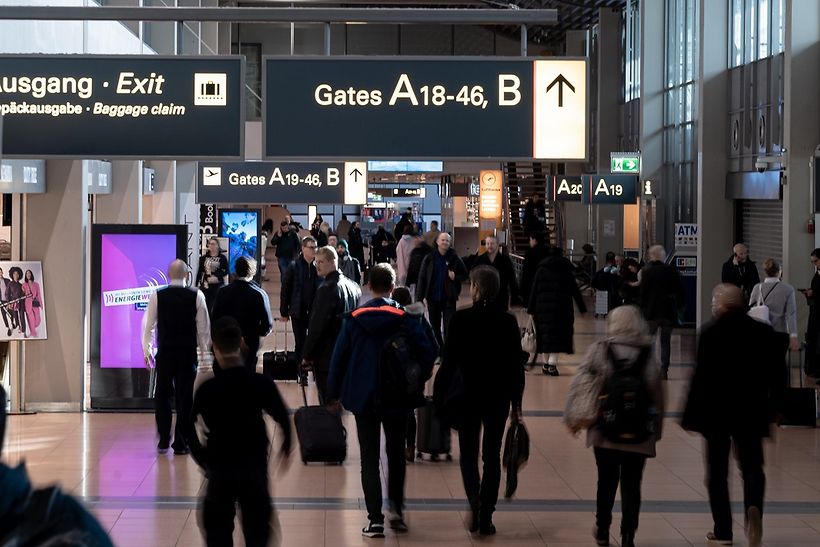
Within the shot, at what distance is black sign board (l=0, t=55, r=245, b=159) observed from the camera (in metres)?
8.43

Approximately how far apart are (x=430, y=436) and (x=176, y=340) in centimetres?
218

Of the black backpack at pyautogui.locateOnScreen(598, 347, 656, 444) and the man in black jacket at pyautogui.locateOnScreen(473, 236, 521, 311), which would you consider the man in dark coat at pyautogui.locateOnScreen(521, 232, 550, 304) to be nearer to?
the man in black jacket at pyautogui.locateOnScreen(473, 236, 521, 311)

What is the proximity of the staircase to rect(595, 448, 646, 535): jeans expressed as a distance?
29.8 m

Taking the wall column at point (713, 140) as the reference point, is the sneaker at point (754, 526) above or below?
below

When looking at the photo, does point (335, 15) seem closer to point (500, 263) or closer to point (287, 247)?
point (500, 263)

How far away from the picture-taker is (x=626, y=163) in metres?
28.5

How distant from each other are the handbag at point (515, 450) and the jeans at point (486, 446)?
0.13 m

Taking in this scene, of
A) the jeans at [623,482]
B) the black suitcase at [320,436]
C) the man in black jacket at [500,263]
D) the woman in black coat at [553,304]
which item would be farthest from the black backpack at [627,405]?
the man in black jacket at [500,263]

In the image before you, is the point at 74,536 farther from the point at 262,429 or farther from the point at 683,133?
the point at 683,133

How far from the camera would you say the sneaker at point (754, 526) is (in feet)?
22.9

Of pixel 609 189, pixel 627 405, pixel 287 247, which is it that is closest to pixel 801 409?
pixel 627 405

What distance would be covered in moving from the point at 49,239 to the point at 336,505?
17.7ft

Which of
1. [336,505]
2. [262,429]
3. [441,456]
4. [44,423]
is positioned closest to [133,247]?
[44,423]

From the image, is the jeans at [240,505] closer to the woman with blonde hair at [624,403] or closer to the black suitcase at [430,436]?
the woman with blonde hair at [624,403]
